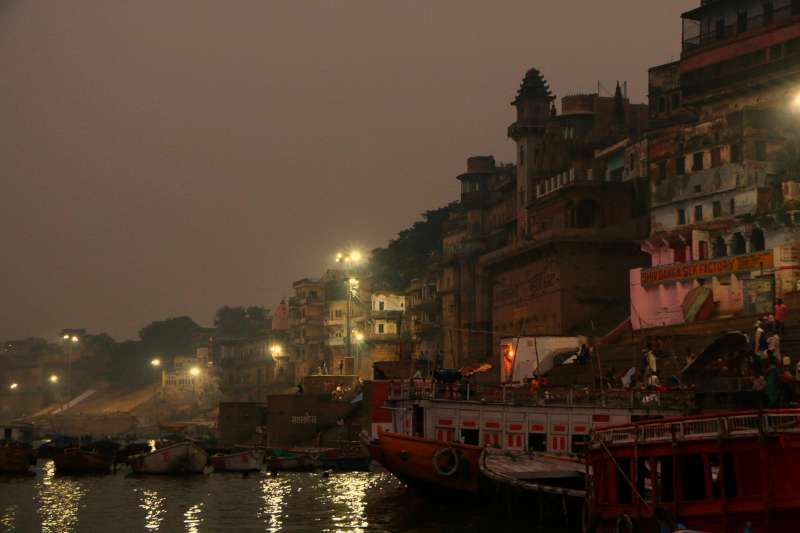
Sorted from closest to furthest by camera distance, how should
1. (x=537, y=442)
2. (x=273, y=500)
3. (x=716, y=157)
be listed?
(x=537, y=442)
(x=273, y=500)
(x=716, y=157)

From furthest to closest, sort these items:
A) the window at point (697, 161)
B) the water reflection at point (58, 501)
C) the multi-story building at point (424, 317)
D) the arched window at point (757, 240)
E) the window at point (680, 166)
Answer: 1. the multi-story building at point (424, 317)
2. the window at point (680, 166)
3. the window at point (697, 161)
4. the arched window at point (757, 240)
5. the water reflection at point (58, 501)

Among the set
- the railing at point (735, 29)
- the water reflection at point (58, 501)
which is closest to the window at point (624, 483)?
the water reflection at point (58, 501)

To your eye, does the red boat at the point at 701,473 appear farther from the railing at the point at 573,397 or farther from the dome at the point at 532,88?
the dome at the point at 532,88

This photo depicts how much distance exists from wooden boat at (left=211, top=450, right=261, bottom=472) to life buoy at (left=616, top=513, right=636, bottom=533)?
36.3 m

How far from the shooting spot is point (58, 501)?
44.9 metres

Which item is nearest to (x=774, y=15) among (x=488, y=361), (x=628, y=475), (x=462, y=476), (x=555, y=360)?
(x=555, y=360)

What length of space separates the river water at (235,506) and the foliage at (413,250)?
58.8 metres

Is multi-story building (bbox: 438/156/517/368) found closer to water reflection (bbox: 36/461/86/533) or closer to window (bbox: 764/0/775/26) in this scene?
window (bbox: 764/0/775/26)

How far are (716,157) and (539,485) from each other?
29.1 metres

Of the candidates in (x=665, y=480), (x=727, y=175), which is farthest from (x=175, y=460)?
(x=665, y=480)

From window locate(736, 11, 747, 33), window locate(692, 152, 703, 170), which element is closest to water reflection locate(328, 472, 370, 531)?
window locate(692, 152, 703, 170)

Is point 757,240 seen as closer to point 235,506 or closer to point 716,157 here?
point 716,157

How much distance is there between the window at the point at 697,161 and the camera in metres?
55.1

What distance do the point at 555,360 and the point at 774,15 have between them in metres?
18.6
